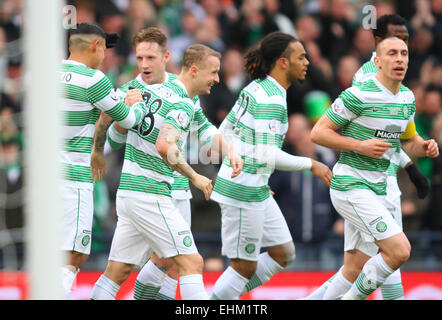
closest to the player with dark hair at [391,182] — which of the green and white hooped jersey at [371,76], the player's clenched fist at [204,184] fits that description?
the green and white hooped jersey at [371,76]

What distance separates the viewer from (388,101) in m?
5.89

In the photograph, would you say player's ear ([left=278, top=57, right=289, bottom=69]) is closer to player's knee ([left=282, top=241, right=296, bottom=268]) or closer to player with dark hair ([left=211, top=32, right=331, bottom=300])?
player with dark hair ([left=211, top=32, right=331, bottom=300])

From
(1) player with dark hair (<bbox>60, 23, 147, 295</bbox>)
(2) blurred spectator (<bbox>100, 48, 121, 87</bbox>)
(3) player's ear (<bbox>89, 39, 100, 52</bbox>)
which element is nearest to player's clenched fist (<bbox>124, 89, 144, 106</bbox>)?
(1) player with dark hair (<bbox>60, 23, 147, 295</bbox>)

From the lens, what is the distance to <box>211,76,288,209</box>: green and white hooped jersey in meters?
6.30

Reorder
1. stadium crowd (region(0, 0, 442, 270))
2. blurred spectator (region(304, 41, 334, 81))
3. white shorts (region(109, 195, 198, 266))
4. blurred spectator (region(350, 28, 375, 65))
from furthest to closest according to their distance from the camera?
blurred spectator (region(350, 28, 375, 65)) < blurred spectator (region(304, 41, 334, 81)) < stadium crowd (region(0, 0, 442, 270)) < white shorts (region(109, 195, 198, 266))

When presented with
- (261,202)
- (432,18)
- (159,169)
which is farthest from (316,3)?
(159,169)

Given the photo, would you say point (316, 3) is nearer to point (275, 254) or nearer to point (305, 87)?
point (305, 87)

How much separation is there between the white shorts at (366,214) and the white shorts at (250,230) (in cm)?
67

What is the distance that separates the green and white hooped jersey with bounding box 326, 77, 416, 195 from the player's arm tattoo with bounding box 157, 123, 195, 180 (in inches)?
51.5

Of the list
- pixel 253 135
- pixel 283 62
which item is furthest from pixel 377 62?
pixel 253 135

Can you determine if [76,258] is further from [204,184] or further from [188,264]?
[204,184]

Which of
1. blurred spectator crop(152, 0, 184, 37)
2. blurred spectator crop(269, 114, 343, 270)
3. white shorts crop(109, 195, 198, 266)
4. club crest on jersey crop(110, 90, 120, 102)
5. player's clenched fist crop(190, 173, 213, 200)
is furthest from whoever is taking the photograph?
blurred spectator crop(152, 0, 184, 37)

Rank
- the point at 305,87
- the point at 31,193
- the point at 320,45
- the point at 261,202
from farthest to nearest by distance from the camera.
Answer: the point at 320,45
the point at 305,87
the point at 261,202
the point at 31,193

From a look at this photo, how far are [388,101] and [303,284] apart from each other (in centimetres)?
277
